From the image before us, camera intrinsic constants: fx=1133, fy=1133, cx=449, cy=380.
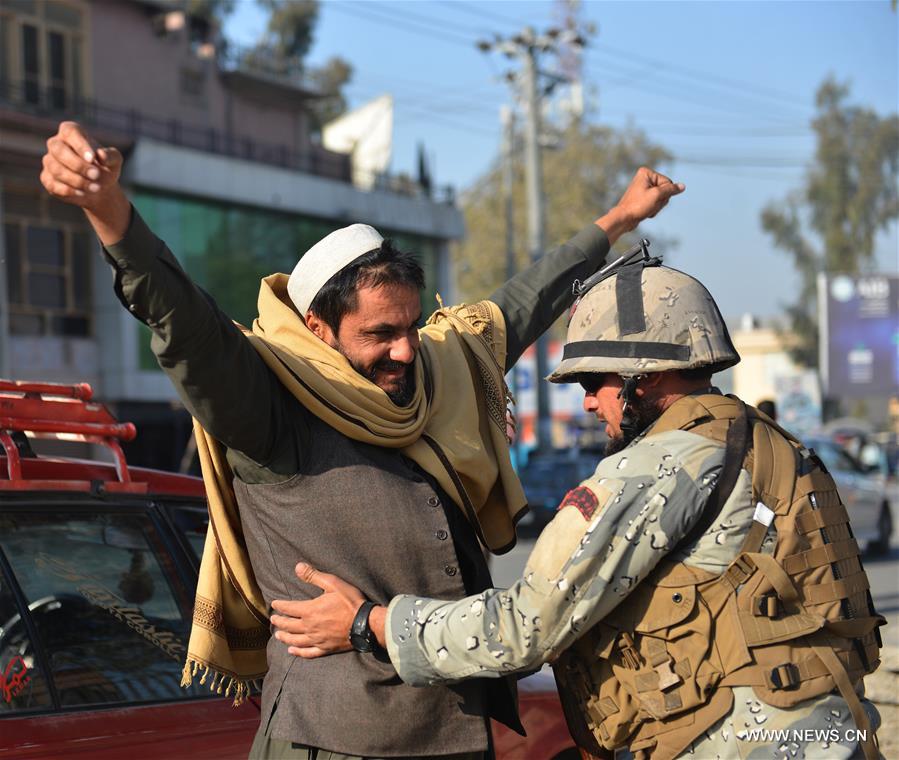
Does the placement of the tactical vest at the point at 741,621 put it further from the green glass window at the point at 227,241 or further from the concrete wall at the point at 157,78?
the concrete wall at the point at 157,78

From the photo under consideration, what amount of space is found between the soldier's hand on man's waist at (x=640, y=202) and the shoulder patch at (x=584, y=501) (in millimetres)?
1415

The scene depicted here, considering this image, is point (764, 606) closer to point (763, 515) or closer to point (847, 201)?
point (763, 515)

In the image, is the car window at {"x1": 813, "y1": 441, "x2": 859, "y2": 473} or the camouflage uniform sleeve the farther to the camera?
the car window at {"x1": 813, "y1": 441, "x2": 859, "y2": 473}

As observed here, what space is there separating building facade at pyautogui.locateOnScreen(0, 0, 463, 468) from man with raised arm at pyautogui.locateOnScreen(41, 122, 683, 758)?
20072 millimetres

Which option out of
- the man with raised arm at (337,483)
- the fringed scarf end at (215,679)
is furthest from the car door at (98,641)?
the man with raised arm at (337,483)

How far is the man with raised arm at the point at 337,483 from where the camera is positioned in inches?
90.4

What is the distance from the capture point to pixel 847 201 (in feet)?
161

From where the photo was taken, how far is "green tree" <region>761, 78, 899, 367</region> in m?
48.8

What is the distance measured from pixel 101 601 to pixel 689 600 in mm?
1803

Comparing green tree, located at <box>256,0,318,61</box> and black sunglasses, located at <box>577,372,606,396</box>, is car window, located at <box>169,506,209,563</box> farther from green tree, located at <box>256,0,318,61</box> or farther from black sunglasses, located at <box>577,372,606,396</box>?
green tree, located at <box>256,0,318,61</box>

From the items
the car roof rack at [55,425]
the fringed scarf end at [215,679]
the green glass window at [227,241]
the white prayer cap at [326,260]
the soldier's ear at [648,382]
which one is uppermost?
the green glass window at [227,241]

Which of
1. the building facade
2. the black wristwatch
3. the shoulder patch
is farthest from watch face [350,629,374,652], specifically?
the building facade

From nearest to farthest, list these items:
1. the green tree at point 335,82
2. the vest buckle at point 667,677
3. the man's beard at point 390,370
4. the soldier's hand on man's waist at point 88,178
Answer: the soldier's hand on man's waist at point 88,178 < the vest buckle at point 667,677 < the man's beard at point 390,370 < the green tree at point 335,82

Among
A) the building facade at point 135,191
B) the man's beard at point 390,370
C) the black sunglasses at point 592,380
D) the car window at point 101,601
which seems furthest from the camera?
the building facade at point 135,191
